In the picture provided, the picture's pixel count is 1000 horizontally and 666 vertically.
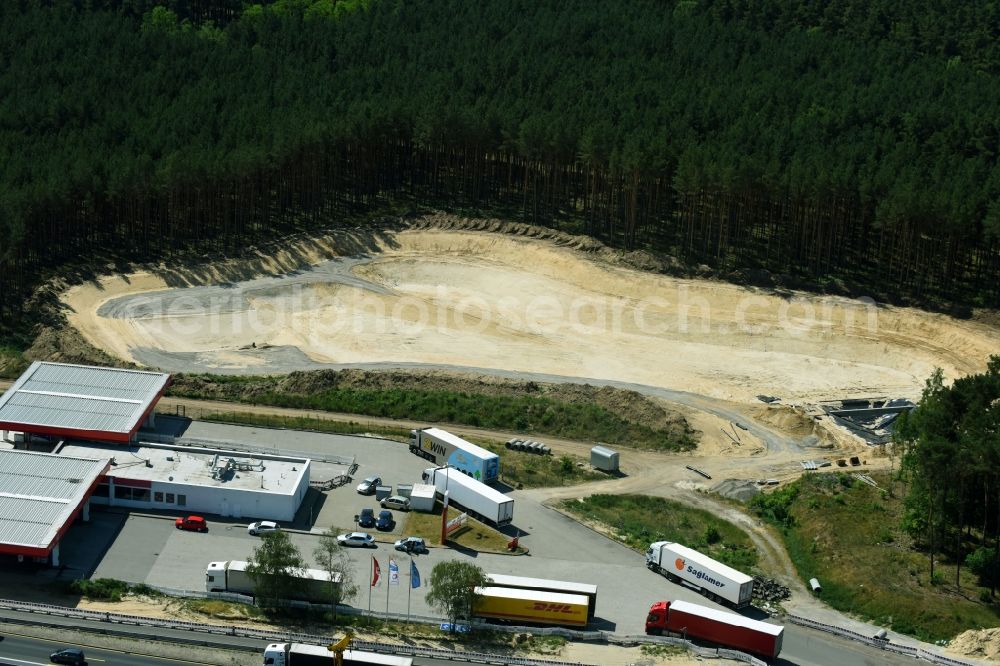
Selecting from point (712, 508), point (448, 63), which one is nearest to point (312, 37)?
point (448, 63)

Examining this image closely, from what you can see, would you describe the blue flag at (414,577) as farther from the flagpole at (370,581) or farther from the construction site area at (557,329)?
the construction site area at (557,329)

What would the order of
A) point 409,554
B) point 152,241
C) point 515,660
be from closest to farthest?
point 515,660 → point 409,554 → point 152,241

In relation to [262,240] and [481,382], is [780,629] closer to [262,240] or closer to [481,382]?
[481,382]

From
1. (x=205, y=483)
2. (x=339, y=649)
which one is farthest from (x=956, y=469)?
(x=205, y=483)

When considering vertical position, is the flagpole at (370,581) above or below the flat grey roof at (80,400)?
below

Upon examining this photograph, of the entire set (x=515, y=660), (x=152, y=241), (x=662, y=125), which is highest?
(x=662, y=125)

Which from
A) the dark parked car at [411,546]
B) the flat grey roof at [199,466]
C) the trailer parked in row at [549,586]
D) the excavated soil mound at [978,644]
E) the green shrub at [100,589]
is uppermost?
the flat grey roof at [199,466]

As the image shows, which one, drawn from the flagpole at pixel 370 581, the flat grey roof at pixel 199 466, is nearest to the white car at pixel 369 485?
the flat grey roof at pixel 199 466
